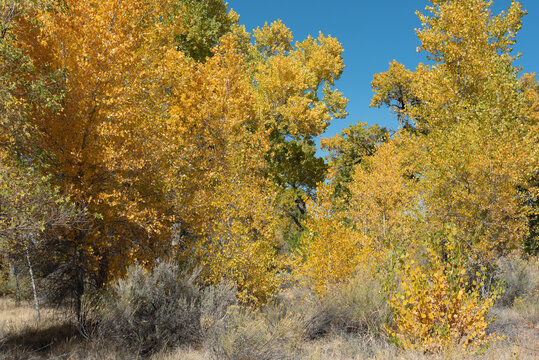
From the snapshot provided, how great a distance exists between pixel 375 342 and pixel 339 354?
2.54 feet

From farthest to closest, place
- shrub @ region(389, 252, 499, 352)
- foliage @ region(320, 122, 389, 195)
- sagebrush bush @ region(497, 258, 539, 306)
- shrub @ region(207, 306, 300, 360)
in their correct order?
foliage @ region(320, 122, 389, 195)
sagebrush bush @ region(497, 258, 539, 306)
shrub @ region(207, 306, 300, 360)
shrub @ region(389, 252, 499, 352)

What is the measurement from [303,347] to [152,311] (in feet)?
9.17

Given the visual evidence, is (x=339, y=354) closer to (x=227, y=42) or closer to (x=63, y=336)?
(x=63, y=336)

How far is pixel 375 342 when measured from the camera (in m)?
5.89

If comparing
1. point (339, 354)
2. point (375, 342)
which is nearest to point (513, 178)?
point (375, 342)

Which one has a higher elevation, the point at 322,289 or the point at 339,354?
the point at 322,289

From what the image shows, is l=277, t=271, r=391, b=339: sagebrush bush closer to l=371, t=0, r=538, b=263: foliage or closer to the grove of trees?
the grove of trees

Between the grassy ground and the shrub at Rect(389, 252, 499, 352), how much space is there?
0.75ft

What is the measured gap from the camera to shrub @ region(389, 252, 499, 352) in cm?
466

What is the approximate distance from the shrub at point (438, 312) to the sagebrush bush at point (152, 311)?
11.4 feet

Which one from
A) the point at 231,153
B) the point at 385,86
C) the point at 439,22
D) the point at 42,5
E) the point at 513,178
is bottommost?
the point at 513,178

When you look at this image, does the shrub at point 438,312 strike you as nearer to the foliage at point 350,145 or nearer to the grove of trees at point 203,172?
the grove of trees at point 203,172

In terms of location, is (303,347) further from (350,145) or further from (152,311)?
(350,145)

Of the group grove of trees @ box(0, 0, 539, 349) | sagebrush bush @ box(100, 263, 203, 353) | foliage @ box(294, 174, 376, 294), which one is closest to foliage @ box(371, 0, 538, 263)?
grove of trees @ box(0, 0, 539, 349)
